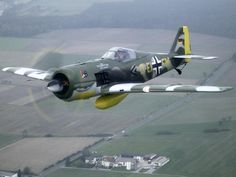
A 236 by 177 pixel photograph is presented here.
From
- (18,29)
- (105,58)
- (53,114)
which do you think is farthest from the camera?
(18,29)

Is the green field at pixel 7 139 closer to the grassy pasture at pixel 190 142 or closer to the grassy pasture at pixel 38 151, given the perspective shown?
the grassy pasture at pixel 38 151

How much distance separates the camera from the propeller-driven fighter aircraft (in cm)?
2041

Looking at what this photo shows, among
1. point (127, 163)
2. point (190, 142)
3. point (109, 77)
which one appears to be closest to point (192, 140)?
point (190, 142)

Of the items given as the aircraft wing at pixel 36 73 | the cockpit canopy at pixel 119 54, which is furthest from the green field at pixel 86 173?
the cockpit canopy at pixel 119 54

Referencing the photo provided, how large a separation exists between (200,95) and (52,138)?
17193mm

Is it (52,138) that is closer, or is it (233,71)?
(52,138)

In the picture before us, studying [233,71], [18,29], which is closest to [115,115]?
[233,71]

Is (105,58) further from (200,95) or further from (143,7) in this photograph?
(143,7)

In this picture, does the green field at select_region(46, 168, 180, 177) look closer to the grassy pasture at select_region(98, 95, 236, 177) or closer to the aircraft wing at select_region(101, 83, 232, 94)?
the grassy pasture at select_region(98, 95, 236, 177)

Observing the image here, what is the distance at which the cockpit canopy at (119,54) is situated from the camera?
75.4 feet

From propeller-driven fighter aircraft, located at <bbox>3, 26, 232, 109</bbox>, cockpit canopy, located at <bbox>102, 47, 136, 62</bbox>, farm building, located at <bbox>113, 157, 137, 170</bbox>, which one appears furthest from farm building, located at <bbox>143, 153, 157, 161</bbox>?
cockpit canopy, located at <bbox>102, 47, 136, 62</bbox>

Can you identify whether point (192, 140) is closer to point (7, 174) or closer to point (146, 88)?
point (7, 174)

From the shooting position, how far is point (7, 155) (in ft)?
149

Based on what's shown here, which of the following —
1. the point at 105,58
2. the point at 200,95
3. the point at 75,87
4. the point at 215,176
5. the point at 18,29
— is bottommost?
the point at 215,176
